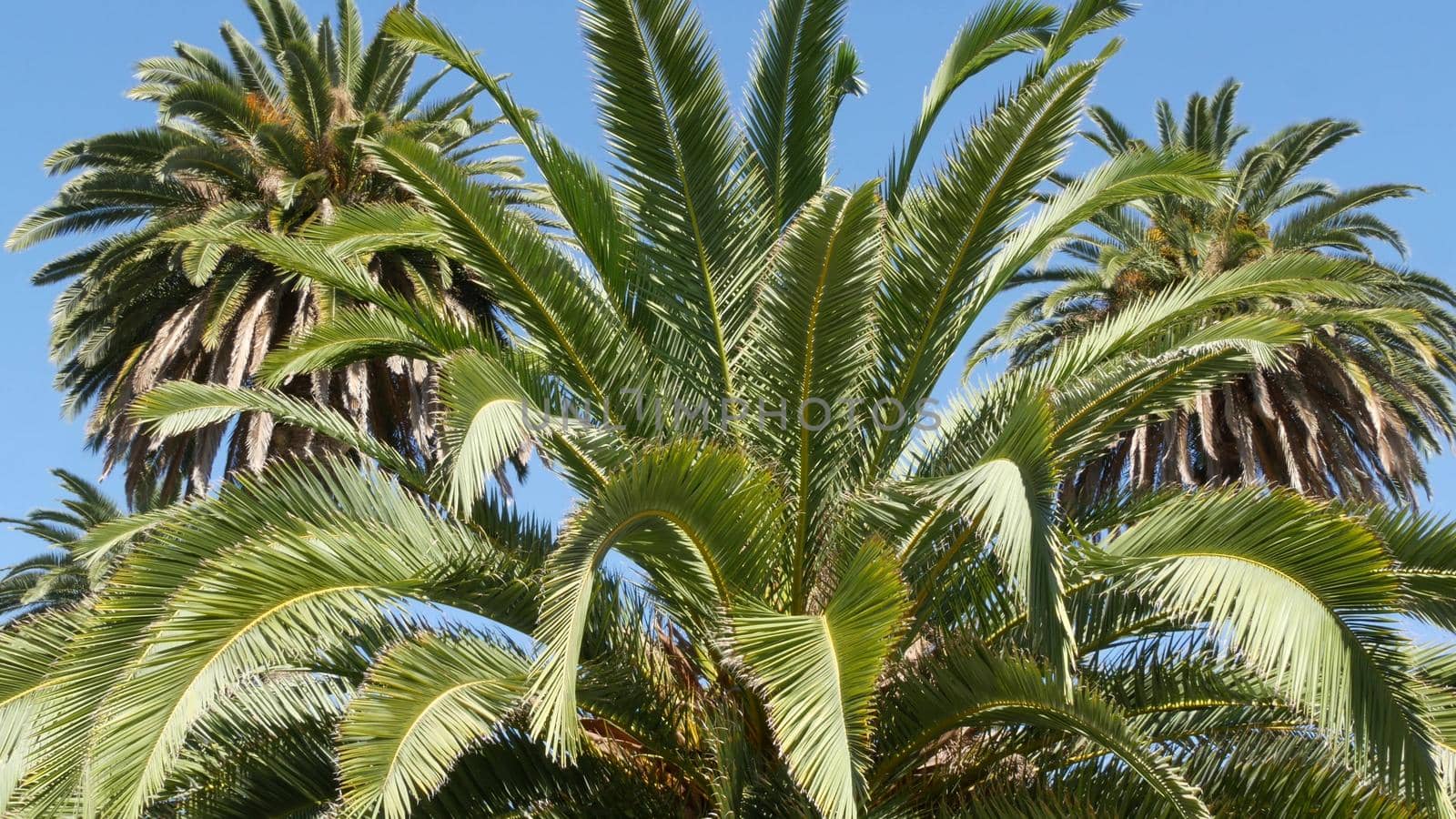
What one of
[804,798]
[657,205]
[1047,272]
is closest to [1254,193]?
[1047,272]

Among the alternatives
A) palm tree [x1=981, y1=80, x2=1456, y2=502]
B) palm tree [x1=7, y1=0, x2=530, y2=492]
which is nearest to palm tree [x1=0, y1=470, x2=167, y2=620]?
palm tree [x1=7, y1=0, x2=530, y2=492]

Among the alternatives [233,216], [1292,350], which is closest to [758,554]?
[233,216]

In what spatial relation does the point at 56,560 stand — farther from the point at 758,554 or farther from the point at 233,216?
the point at 758,554

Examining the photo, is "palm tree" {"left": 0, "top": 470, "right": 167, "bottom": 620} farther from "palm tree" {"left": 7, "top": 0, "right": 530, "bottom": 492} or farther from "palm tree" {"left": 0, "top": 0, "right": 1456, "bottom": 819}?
"palm tree" {"left": 0, "top": 0, "right": 1456, "bottom": 819}

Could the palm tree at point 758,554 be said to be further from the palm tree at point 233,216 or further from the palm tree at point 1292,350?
the palm tree at point 1292,350

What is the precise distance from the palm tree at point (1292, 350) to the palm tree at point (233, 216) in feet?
29.8

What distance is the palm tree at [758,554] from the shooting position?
5.59m

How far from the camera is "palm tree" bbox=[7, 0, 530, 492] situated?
15492 millimetres

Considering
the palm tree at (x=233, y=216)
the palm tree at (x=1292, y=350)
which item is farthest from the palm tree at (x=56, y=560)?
the palm tree at (x=1292, y=350)

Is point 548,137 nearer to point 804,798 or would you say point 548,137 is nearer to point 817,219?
point 817,219

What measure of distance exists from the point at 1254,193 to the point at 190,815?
1775 centimetres

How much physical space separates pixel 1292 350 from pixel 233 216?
45.7 feet

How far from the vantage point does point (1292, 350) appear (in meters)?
18.7

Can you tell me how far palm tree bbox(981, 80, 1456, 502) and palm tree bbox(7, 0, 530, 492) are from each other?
9077 mm
